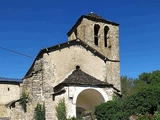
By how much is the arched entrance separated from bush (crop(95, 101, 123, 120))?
436 cm

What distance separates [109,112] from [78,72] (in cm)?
618

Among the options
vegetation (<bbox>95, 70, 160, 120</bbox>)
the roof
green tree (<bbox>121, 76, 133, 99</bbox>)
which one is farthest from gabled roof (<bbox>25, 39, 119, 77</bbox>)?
green tree (<bbox>121, 76, 133, 99</bbox>)

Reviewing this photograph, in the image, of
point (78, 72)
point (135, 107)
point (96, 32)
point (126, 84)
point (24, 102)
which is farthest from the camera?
point (126, 84)

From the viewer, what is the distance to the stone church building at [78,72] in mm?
20828

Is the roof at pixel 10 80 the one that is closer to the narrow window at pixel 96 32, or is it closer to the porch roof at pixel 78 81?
the porch roof at pixel 78 81

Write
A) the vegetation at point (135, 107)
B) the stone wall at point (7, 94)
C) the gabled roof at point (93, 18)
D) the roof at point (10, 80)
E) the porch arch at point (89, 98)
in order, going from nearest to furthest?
the vegetation at point (135, 107) → the porch arch at point (89, 98) → the gabled roof at point (93, 18) → the stone wall at point (7, 94) → the roof at point (10, 80)

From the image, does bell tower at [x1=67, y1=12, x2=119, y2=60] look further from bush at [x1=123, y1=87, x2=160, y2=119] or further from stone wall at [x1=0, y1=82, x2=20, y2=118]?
stone wall at [x1=0, y1=82, x2=20, y2=118]

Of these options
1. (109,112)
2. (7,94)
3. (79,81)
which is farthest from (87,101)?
(7,94)

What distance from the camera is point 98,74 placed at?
24172mm

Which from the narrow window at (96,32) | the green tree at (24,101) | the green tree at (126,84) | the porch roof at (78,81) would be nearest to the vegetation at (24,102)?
the green tree at (24,101)

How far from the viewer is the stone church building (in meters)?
20.8

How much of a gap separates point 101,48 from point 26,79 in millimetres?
7756

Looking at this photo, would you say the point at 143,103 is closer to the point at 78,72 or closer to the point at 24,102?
the point at 78,72

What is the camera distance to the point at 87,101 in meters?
24.1
